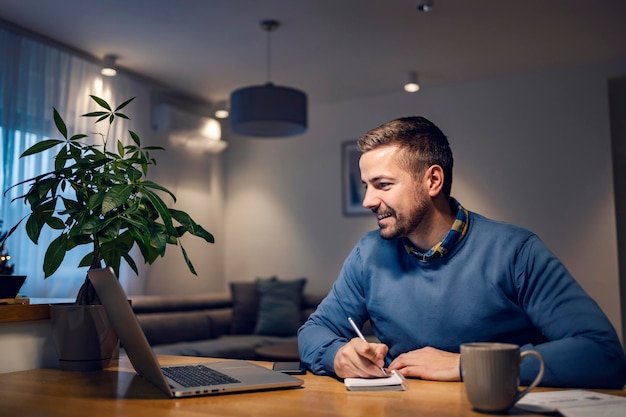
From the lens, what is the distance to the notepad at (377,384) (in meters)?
1.16

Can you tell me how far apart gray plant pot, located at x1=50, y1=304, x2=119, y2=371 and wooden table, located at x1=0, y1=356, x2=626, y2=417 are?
0.14 meters

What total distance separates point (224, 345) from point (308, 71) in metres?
2.29

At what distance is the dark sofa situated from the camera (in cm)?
455

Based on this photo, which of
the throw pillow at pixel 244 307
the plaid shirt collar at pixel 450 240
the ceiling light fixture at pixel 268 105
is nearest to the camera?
the plaid shirt collar at pixel 450 240

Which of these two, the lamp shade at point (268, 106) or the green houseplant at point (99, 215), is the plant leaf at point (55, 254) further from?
the lamp shade at point (268, 106)

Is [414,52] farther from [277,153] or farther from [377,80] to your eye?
[277,153]

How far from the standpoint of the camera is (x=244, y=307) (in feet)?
17.6

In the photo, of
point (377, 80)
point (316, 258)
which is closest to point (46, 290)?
point (316, 258)

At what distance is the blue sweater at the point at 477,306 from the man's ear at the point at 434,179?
0.13 meters

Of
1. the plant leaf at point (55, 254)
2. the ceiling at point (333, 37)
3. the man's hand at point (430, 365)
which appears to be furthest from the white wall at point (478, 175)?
the plant leaf at point (55, 254)

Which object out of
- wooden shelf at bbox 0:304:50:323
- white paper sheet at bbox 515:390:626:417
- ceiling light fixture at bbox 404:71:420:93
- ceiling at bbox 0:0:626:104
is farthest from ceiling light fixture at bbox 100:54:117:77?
white paper sheet at bbox 515:390:626:417

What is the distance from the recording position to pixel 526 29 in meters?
4.21

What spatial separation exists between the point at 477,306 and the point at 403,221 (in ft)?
0.96

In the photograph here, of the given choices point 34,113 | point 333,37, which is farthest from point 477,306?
point 34,113
